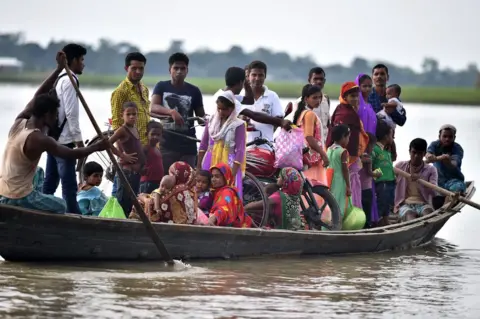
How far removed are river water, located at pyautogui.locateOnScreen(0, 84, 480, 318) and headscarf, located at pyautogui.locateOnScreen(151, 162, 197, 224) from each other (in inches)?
15.0

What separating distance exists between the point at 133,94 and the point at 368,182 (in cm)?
270

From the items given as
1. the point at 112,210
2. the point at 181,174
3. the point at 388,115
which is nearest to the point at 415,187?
the point at 388,115

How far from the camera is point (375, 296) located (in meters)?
9.50

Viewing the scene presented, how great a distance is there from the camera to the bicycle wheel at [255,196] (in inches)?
418

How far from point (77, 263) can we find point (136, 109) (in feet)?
4.86

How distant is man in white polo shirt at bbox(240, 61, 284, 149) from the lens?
1097cm

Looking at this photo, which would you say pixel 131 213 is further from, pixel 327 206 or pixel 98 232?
pixel 327 206

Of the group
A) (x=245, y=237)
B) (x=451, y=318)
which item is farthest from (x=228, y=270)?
(x=451, y=318)

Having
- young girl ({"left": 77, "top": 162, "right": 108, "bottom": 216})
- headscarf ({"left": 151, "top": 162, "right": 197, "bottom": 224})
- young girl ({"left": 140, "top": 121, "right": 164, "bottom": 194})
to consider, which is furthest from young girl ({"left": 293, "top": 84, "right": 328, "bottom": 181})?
young girl ({"left": 77, "top": 162, "right": 108, "bottom": 216})

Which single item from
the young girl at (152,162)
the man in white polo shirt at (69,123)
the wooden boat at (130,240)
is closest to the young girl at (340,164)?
the wooden boat at (130,240)

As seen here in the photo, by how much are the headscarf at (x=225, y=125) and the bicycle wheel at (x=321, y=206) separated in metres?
1.00

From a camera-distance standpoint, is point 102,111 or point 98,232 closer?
point 98,232

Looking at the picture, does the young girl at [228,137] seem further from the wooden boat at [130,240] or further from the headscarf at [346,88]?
the headscarf at [346,88]

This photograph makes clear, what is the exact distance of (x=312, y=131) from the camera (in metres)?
11.2
